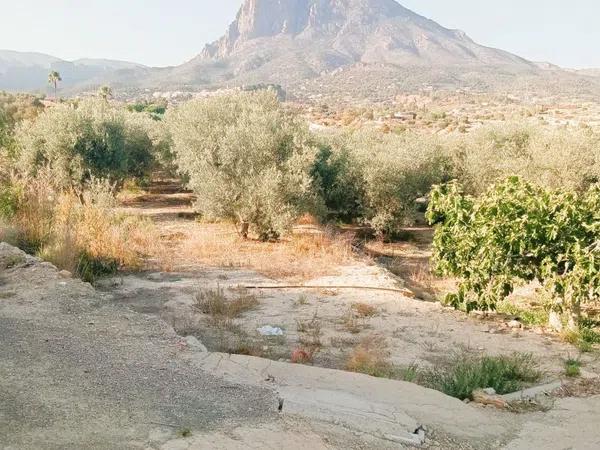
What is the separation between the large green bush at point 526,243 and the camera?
9383mm

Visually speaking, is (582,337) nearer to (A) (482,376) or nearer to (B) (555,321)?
(B) (555,321)

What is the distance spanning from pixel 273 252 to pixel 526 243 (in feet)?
26.2

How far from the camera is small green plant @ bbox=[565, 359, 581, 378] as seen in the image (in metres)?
7.83

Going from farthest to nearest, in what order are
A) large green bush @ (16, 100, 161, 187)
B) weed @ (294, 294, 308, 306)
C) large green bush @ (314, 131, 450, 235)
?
large green bush @ (16, 100, 161, 187) < large green bush @ (314, 131, 450, 235) < weed @ (294, 294, 308, 306)

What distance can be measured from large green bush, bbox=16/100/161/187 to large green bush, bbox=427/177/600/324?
15007mm

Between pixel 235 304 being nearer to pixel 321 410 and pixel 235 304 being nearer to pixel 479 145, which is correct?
pixel 321 410

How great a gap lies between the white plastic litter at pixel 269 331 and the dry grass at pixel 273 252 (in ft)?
13.9

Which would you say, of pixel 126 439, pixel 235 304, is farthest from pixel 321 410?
pixel 235 304

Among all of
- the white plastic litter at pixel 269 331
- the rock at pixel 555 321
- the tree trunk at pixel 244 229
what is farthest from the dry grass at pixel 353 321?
the tree trunk at pixel 244 229

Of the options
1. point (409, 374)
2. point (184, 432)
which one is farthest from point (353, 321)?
point (184, 432)

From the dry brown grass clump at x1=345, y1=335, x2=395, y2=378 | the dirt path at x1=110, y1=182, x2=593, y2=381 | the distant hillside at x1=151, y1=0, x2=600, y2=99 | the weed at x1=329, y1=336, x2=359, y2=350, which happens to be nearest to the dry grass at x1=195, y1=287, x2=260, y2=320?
the dirt path at x1=110, y1=182, x2=593, y2=381

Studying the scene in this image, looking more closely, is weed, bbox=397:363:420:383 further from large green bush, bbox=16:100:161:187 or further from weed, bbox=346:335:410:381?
large green bush, bbox=16:100:161:187

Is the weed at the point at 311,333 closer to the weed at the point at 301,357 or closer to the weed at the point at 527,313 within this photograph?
the weed at the point at 301,357

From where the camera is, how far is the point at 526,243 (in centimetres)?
972
